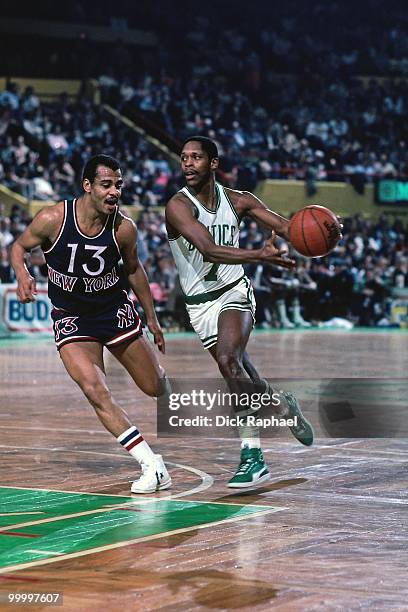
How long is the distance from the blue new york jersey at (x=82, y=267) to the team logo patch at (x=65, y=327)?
67 millimetres

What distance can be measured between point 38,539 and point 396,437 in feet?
16.7

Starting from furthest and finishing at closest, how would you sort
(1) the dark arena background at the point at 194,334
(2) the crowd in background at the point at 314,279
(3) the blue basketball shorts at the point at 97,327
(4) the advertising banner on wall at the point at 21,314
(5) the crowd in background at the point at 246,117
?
(5) the crowd in background at the point at 246,117 < (2) the crowd in background at the point at 314,279 < (4) the advertising banner on wall at the point at 21,314 < (3) the blue basketball shorts at the point at 97,327 < (1) the dark arena background at the point at 194,334

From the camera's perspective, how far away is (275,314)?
3006 centimetres

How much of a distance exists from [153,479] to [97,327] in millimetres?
1099

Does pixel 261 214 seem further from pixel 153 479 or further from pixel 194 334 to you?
pixel 194 334

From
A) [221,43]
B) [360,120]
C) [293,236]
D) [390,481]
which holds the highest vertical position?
[221,43]

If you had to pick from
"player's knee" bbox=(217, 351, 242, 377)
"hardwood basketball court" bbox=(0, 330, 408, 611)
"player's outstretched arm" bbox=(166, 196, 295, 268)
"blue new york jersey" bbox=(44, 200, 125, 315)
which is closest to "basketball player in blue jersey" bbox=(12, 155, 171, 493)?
"blue new york jersey" bbox=(44, 200, 125, 315)

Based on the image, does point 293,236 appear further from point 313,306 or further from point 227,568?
point 313,306

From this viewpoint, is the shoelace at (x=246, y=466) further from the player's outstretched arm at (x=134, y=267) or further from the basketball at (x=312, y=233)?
the basketball at (x=312, y=233)

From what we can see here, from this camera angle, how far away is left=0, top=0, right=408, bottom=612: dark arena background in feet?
19.6

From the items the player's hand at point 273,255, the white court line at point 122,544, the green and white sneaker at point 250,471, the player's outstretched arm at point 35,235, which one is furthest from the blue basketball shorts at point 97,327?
the white court line at point 122,544

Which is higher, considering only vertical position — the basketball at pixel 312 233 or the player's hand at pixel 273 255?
the basketball at pixel 312 233

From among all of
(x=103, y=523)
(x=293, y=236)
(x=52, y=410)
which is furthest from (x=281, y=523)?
(x=52, y=410)

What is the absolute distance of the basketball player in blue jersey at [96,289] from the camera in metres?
8.17
